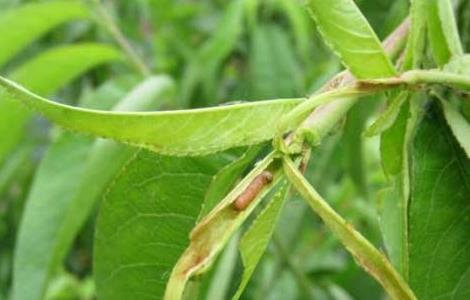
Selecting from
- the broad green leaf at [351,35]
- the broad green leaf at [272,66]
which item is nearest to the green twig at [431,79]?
the broad green leaf at [351,35]

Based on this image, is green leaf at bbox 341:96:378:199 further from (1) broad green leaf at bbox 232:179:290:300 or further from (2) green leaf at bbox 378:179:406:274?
(1) broad green leaf at bbox 232:179:290:300

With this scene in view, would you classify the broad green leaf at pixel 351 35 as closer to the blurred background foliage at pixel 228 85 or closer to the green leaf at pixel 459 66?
the green leaf at pixel 459 66

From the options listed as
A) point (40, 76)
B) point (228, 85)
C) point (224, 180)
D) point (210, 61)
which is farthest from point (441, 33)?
point (228, 85)

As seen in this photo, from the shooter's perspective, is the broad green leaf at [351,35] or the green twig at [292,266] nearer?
the broad green leaf at [351,35]

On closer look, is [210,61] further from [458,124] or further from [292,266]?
[458,124]

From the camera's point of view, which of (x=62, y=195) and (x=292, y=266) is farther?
(x=292, y=266)

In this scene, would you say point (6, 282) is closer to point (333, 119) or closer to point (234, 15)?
point (234, 15)
